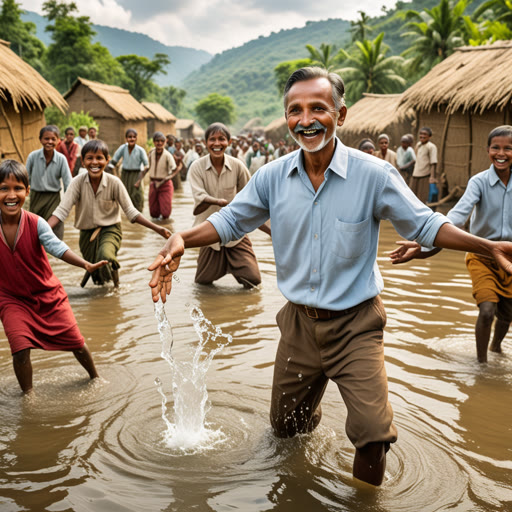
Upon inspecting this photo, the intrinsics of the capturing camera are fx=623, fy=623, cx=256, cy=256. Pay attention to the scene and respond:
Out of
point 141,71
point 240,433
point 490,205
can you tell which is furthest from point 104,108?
point 141,71

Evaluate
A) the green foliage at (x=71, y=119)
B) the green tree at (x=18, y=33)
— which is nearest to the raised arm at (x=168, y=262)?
the green foliage at (x=71, y=119)

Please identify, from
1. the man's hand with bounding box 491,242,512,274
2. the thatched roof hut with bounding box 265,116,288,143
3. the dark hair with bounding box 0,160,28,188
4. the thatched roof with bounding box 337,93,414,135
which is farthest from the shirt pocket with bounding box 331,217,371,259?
the thatched roof hut with bounding box 265,116,288,143

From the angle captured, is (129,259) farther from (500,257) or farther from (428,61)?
(428,61)

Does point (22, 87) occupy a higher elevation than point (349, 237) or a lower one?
higher

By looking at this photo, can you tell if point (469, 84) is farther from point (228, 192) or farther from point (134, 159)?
point (228, 192)

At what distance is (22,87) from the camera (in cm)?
1305

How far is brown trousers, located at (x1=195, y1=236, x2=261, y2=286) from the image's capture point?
7.32m

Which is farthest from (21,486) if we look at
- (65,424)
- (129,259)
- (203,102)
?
(203,102)

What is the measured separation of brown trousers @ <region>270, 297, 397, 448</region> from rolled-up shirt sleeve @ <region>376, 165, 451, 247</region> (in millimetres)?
424

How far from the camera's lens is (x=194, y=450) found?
3.67 metres

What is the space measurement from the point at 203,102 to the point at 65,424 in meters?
94.3

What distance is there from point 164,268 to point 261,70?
161m

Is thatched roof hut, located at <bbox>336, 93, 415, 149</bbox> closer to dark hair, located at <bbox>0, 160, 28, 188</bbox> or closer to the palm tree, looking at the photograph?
the palm tree

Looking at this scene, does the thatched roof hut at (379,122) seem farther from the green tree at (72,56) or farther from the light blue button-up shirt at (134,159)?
the green tree at (72,56)
